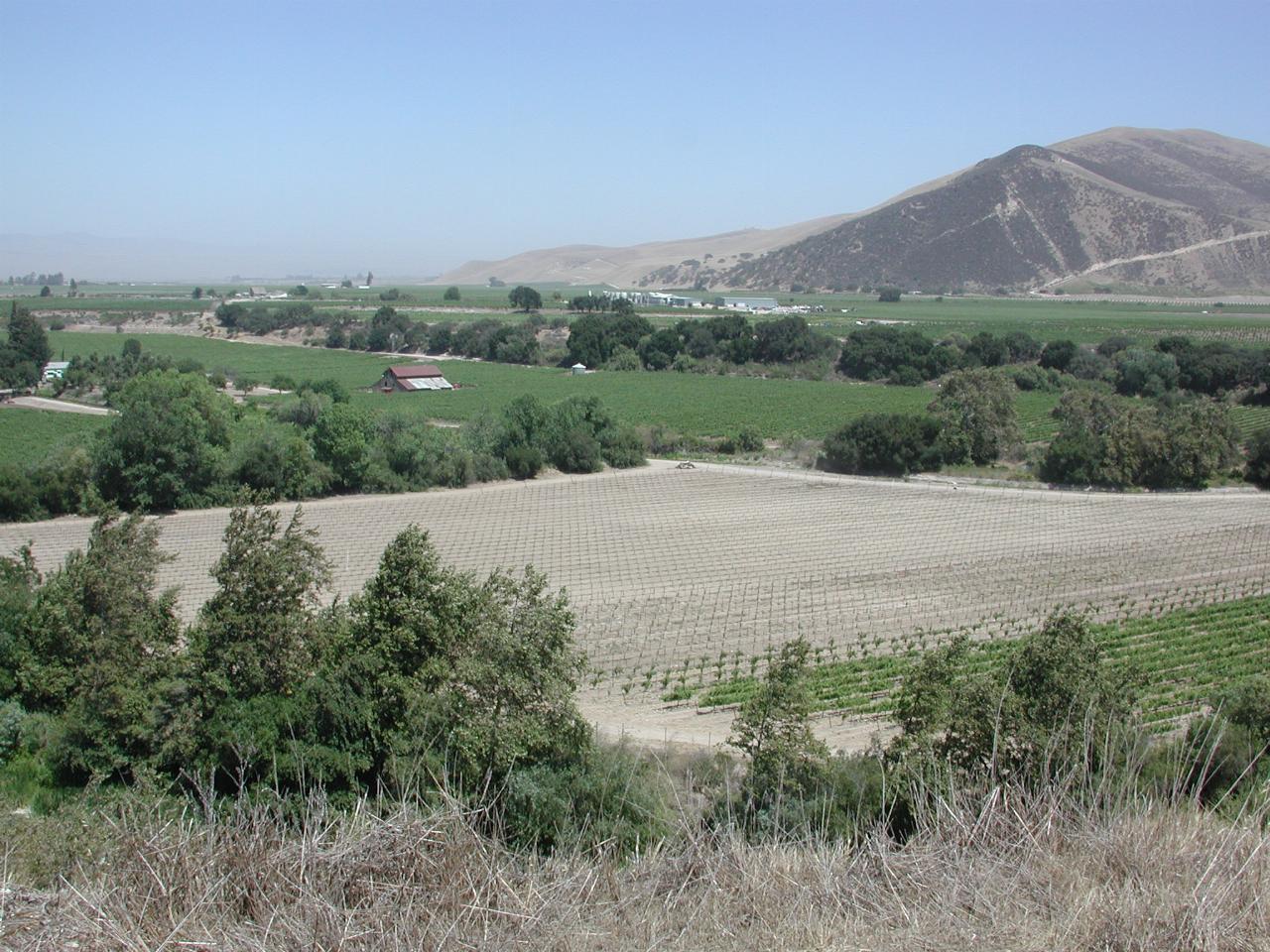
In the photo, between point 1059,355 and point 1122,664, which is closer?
point 1122,664

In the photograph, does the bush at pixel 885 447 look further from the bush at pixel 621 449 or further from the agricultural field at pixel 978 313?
the agricultural field at pixel 978 313

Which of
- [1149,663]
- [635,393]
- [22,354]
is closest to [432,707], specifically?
[1149,663]

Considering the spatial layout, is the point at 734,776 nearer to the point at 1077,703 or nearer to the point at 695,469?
the point at 1077,703

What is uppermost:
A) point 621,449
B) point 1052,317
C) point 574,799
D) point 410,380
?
point 1052,317

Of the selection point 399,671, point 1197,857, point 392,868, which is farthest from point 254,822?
point 399,671

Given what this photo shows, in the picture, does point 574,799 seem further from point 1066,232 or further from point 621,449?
point 1066,232

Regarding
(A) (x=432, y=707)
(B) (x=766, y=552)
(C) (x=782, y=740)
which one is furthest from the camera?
(B) (x=766, y=552)

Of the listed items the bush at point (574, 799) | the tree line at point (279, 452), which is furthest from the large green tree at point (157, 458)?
the bush at point (574, 799)
